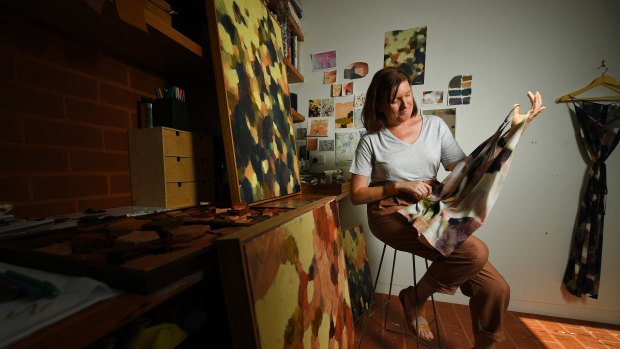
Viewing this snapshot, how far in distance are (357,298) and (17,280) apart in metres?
1.70

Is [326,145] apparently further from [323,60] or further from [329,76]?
[323,60]

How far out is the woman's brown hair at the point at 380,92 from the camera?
1317 mm

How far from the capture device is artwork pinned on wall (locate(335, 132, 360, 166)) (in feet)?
6.97

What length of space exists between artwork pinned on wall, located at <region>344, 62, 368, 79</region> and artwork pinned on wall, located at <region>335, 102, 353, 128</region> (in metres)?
0.23

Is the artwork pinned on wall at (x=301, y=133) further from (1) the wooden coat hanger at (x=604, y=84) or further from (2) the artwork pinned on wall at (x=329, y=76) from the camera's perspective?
(1) the wooden coat hanger at (x=604, y=84)

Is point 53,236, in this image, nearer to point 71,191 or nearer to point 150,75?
point 71,191

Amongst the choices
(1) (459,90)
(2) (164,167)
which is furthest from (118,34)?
(1) (459,90)

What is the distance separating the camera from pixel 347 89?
212 centimetres

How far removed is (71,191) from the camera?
821mm

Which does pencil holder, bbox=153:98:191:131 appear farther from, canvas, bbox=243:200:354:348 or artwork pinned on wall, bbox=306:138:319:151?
artwork pinned on wall, bbox=306:138:319:151

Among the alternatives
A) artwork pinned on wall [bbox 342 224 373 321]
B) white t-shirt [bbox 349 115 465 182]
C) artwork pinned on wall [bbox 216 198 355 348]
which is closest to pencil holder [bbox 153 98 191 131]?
artwork pinned on wall [bbox 216 198 355 348]

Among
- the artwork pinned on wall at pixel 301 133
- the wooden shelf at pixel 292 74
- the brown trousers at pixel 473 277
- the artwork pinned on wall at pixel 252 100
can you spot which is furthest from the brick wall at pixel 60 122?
the artwork pinned on wall at pixel 301 133

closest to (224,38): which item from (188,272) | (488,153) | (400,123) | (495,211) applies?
(188,272)

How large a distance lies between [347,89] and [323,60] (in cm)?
35
